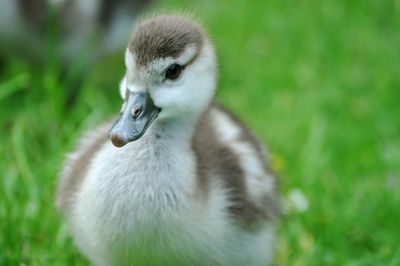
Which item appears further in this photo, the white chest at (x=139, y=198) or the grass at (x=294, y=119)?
the grass at (x=294, y=119)

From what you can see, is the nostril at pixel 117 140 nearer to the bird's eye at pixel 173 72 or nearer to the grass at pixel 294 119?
the bird's eye at pixel 173 72

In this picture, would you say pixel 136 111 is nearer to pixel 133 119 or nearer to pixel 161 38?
pixel 133 119

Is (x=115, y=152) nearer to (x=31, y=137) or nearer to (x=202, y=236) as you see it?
(x=202, y=236)

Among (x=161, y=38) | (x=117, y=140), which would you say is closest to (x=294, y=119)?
(x=161, y=38)

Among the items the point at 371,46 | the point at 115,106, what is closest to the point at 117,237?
the point at 115,106

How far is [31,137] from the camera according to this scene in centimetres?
437

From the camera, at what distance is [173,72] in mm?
2834

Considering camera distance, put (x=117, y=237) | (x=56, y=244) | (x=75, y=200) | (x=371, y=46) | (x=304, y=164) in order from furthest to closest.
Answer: (x=371, y=46) → (x=304, y=164) → (x=56, y=244) → (x=75, y=200) → (x=117, y=237)

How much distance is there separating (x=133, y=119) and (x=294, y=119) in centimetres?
237

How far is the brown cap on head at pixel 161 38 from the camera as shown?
9.14ft

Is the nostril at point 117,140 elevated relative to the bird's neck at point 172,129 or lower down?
lower down

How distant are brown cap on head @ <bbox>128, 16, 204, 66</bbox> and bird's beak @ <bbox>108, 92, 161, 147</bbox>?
0.10 m

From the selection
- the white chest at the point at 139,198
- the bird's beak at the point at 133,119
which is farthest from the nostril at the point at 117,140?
the white chest at the point at 139,198

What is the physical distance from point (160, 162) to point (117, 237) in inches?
10.0
